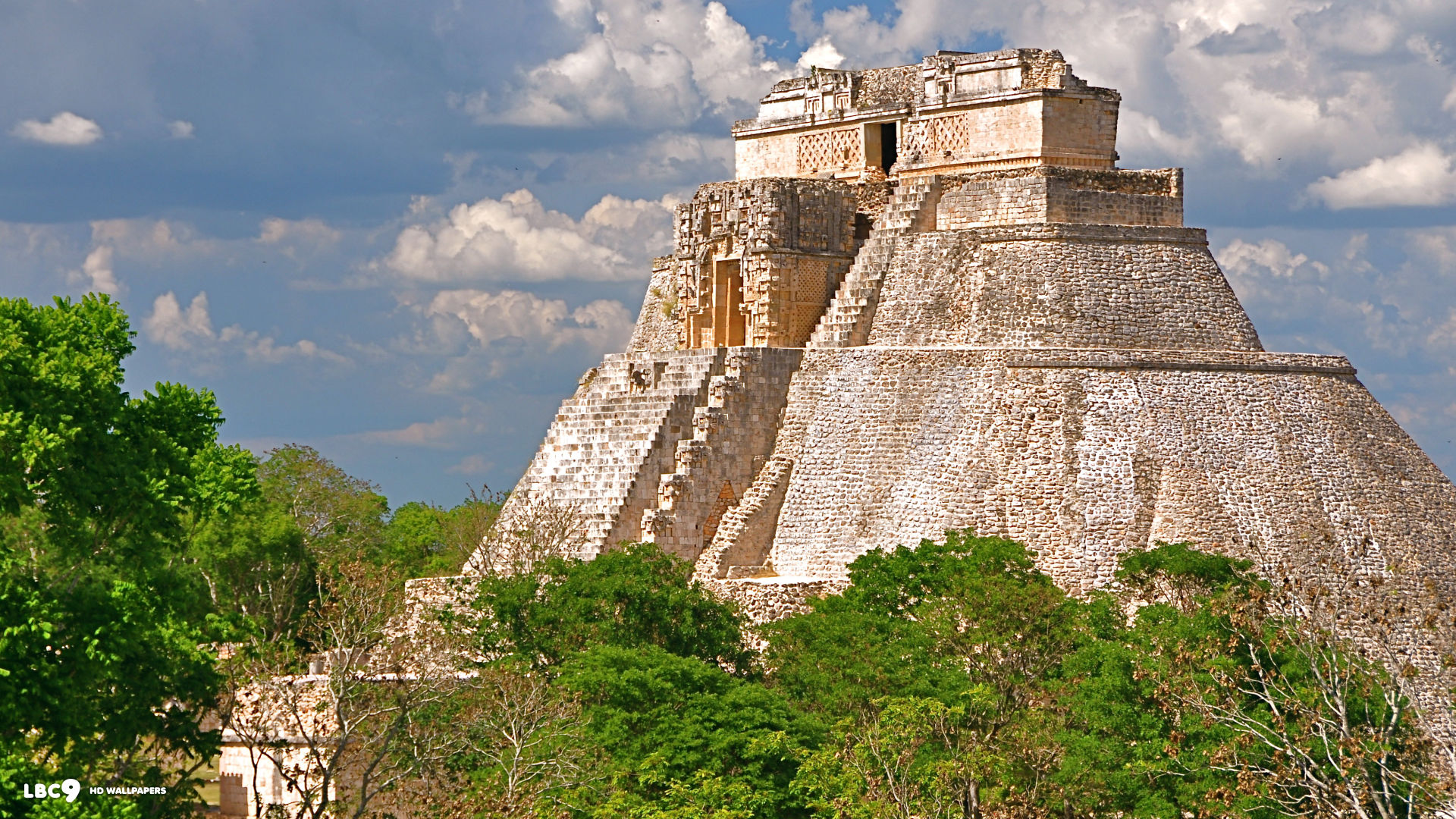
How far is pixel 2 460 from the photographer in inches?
830

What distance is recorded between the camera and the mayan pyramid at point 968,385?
33438mm

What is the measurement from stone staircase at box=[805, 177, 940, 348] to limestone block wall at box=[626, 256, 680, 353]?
16.4 feet

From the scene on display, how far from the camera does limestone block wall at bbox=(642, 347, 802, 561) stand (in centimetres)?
3638

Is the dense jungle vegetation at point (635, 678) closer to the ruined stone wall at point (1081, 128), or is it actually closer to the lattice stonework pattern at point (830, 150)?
the ruined stone wall at point (1081, 128)

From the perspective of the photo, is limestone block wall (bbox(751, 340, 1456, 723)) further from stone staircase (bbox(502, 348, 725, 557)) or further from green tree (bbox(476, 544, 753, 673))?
green tree (bbox(476, 544, 753, 673))

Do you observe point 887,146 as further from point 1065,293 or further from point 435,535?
point 435,535

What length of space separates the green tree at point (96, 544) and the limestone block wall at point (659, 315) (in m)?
19.7

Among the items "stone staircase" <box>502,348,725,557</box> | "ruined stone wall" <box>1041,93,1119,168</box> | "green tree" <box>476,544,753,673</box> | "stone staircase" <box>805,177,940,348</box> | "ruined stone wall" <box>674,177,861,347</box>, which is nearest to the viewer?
"green tree" <box>476,544,753,673</box>

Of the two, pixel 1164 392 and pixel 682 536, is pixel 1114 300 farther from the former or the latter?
pixel 682 536

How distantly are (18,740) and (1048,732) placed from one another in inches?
532

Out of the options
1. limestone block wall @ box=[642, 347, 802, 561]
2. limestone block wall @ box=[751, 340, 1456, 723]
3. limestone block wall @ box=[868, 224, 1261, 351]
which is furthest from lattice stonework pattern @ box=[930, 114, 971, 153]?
limestone block wall @ box=[642, 347, 802, 561]

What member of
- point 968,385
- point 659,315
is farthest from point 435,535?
point 968,385

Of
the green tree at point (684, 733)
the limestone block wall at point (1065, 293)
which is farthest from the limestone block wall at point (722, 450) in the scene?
the green tree at point (684, 733)

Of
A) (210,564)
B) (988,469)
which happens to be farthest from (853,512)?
(210,564)
